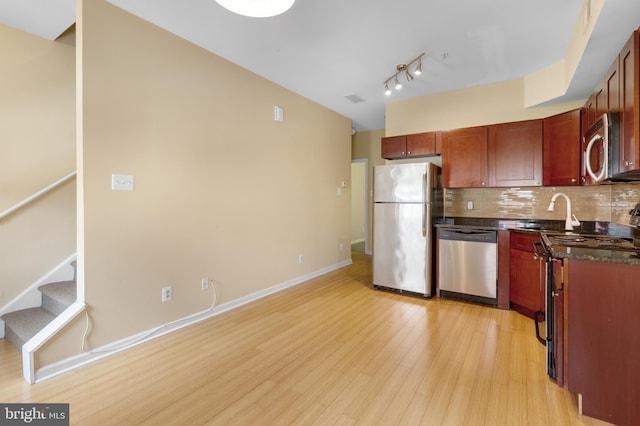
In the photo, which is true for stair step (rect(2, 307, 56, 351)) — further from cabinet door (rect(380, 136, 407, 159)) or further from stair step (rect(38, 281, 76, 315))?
cabinet door (rect(380, 136, 407, 159))

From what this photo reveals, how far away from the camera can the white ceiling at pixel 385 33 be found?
2311mm

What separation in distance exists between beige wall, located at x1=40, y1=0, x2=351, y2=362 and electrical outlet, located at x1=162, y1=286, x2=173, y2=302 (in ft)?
0.14

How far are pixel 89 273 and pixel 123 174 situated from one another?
0.82 metres

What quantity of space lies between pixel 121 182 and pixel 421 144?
370cm

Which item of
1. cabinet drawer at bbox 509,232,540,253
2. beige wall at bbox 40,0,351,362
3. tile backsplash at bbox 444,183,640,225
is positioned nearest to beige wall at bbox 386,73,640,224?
tile backsplash at bbox 444,183,640,225

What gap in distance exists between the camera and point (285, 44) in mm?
2934

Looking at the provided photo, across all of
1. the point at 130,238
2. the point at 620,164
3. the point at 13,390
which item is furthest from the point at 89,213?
the point at 620,164

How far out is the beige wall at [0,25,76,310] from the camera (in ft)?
8.57

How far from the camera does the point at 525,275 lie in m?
3.06

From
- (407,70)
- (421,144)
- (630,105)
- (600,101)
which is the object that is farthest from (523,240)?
(407,70)

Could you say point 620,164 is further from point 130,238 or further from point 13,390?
point 13,390

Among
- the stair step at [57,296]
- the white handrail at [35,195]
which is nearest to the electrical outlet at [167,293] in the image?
the stair step at [57,296]

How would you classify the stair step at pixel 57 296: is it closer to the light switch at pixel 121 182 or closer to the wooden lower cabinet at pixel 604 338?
the light switch at pixel 121 182

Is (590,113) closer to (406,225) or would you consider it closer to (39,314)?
(406,225)
